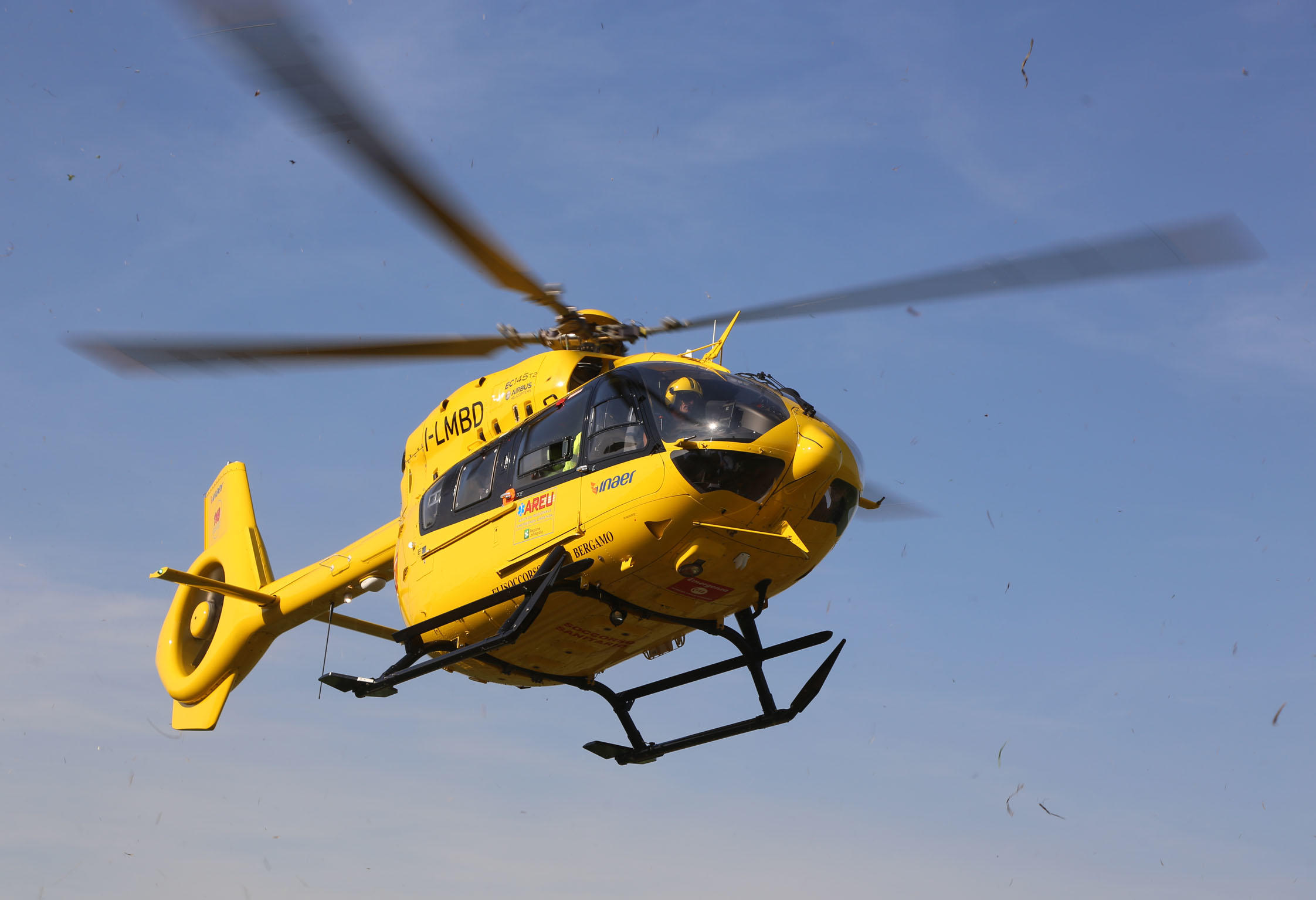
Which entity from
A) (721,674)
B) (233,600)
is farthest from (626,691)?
(233,600)

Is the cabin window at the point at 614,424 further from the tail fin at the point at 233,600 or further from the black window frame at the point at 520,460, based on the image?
the tail fin at the point at 233,600

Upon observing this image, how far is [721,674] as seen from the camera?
13.8m

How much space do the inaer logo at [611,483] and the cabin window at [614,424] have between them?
0.24m

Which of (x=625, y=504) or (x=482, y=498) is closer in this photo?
(x=625, y=504)

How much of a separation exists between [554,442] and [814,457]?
2.75 m

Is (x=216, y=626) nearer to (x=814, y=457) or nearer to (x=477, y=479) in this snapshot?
(x=477, y=479)

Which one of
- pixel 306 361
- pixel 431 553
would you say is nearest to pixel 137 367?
pixel 306 361

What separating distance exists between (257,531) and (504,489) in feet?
25.2

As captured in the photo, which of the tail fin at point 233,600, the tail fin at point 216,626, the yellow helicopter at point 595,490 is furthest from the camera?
the tail fin at point 216,626

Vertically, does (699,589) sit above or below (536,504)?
below

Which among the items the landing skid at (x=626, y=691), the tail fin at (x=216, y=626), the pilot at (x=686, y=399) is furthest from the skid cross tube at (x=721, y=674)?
the tail fin at (x=216, y=626)

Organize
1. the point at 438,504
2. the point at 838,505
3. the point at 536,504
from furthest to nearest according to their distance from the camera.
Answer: the point at 438,504
the point at 536,504
the point at 838,505

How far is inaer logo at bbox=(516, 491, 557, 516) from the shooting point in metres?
12.7

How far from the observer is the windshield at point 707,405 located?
466 inches
